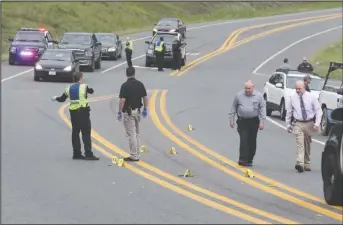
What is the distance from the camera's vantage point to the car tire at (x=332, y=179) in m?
10.3

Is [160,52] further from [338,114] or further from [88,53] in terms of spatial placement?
[338,114]

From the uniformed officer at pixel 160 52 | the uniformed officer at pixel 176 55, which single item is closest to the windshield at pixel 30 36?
the uniformed officer at pixel 160 52

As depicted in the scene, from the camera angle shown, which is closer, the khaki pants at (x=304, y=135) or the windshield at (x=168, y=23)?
the khaki pants at (x=304, y=135)

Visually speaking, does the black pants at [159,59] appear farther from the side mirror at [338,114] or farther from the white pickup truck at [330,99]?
the side mirror at [338,114]

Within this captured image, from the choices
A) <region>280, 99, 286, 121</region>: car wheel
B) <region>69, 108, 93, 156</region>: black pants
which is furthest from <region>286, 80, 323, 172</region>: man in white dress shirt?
<region>280, 99, 286, 121</region>: car wheel

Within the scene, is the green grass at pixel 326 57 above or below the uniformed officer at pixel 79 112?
below

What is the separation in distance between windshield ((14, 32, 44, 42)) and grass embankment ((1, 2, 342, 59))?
413 cm

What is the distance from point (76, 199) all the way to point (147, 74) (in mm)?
27403

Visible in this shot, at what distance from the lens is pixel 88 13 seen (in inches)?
2776

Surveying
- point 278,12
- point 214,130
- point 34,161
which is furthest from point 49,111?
point 278,12

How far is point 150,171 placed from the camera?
Answer: 13078mm

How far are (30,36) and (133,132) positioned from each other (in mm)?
27201

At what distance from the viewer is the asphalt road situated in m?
9.67

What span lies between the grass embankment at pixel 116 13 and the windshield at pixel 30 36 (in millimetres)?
4128
